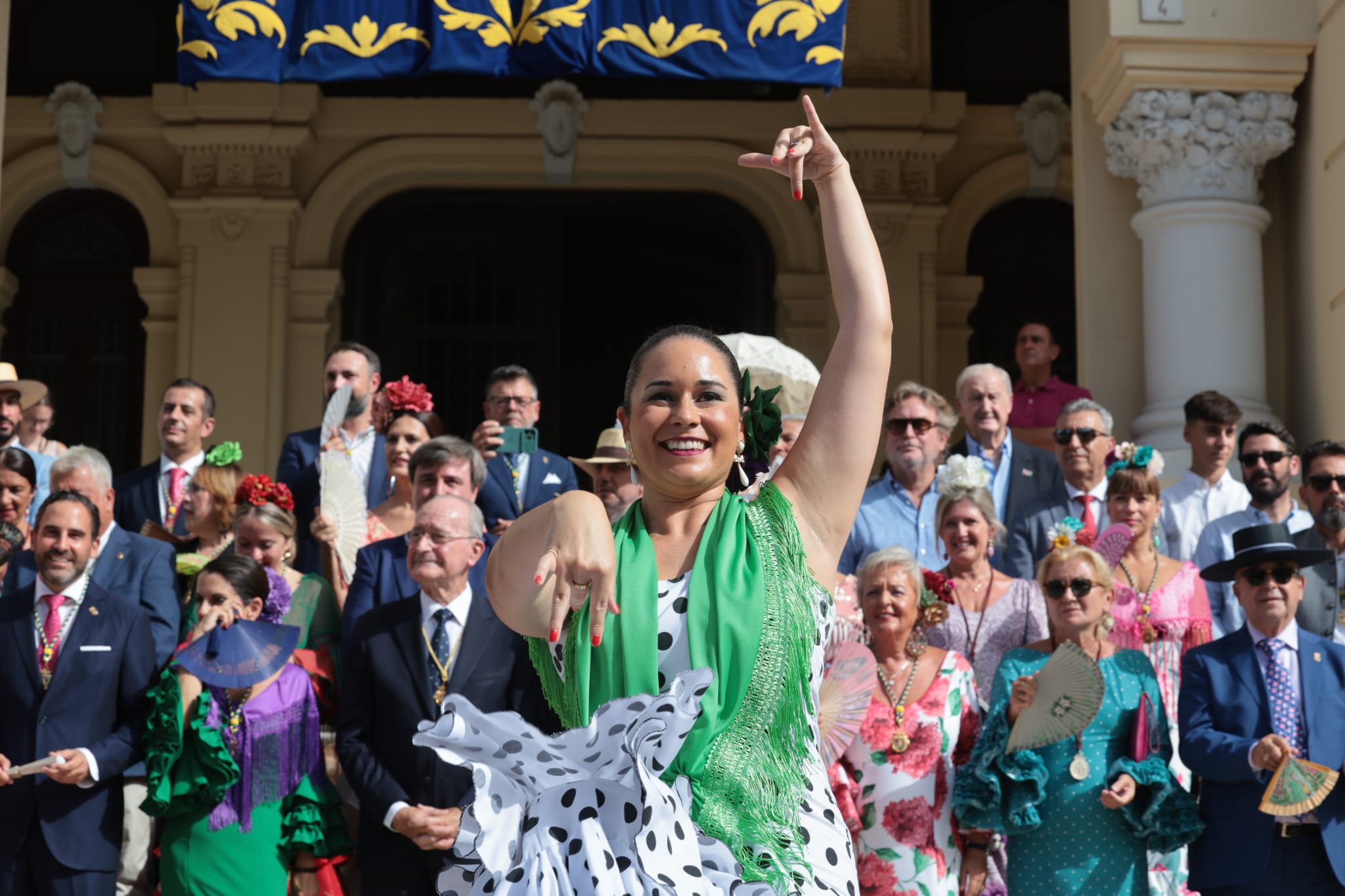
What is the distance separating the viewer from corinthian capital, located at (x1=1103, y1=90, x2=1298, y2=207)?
8719 millimetres

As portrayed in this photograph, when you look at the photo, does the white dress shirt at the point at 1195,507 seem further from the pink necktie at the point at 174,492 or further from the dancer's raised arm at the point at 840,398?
the dancer's raised arm at the point at 840,398

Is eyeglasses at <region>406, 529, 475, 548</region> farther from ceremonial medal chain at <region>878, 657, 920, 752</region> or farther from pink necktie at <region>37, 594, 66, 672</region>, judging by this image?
ceremonial medal chain at <region>878, 657, 920, 752</region>

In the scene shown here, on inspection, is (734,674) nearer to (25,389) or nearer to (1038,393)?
(25,389)

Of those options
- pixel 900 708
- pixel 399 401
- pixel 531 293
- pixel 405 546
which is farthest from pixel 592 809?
pixel 531 293

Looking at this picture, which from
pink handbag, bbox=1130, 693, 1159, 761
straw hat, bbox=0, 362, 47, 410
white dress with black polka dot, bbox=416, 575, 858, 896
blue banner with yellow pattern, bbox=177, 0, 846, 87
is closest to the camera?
white dress with black polka dot, bbox=416, 575, 858, 896

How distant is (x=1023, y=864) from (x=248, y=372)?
7.84 m

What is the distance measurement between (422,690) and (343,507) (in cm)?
140

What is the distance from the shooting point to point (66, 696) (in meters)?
6.11

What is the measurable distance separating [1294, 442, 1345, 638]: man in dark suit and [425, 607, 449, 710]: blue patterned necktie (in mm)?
2892

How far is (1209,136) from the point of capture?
28.7ft

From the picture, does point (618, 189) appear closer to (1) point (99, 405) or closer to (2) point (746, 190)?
(2) point (746, 190)

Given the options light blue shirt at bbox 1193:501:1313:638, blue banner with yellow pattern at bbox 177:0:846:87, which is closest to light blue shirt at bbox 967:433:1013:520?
light blue shirt at bbox 1193:501:1313:638

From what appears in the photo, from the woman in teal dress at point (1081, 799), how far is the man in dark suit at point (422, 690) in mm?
1394

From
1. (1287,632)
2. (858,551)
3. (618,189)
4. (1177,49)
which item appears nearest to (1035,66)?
(618,189)
